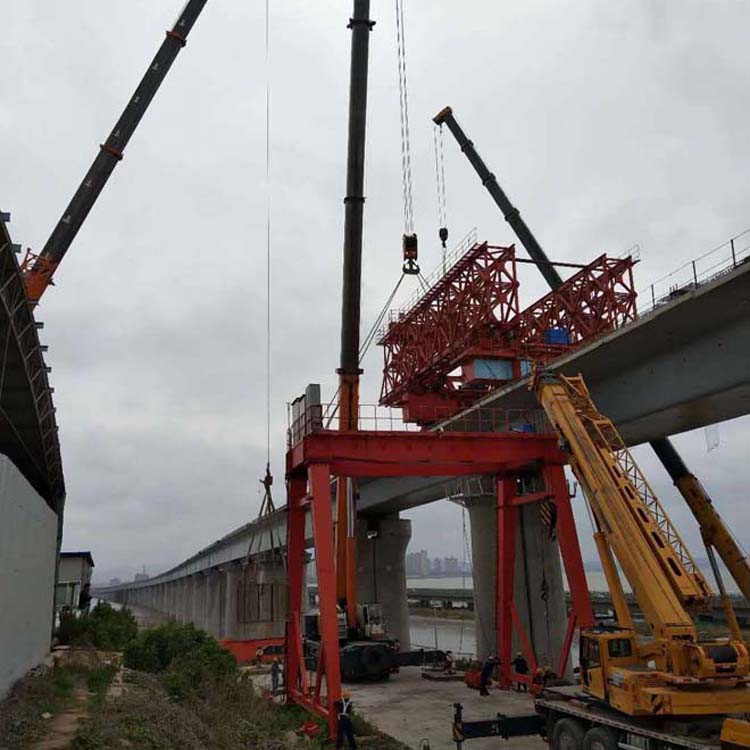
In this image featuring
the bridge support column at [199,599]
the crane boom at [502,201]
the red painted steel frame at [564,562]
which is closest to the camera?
the red painted steel frame at [564,562]

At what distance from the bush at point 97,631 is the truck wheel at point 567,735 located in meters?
23.0

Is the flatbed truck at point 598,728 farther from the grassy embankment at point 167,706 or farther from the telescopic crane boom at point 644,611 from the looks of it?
the grassy embankment at point 167,706

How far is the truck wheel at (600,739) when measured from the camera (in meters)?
12.0

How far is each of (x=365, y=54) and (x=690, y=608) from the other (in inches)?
854

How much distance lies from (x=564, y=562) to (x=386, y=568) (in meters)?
22.0

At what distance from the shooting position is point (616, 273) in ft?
140

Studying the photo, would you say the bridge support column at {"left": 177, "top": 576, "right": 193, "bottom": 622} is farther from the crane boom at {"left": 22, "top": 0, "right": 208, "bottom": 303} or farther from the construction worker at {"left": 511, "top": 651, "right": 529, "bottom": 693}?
the construction worker at {"left": 511, "top": 651, "right": 529, "bottom": 693}

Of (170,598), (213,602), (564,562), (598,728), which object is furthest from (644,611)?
(170,598)

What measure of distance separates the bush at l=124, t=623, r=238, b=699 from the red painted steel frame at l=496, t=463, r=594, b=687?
8.64 m

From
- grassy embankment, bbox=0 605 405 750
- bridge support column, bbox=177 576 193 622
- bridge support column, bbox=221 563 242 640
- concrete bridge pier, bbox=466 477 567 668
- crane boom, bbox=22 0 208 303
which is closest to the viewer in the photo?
grassy embankment, bbox=0 605 405 750

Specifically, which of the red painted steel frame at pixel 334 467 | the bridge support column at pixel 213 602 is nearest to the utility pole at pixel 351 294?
the red painted steel frame at pixel 334 467

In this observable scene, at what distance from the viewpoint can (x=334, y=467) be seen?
1980 centimetres

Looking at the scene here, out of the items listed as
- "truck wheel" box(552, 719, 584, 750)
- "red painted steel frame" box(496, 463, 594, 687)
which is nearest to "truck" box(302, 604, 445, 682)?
"red painted steel frame" box(496, 463, 594, 687)

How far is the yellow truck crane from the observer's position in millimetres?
11102
